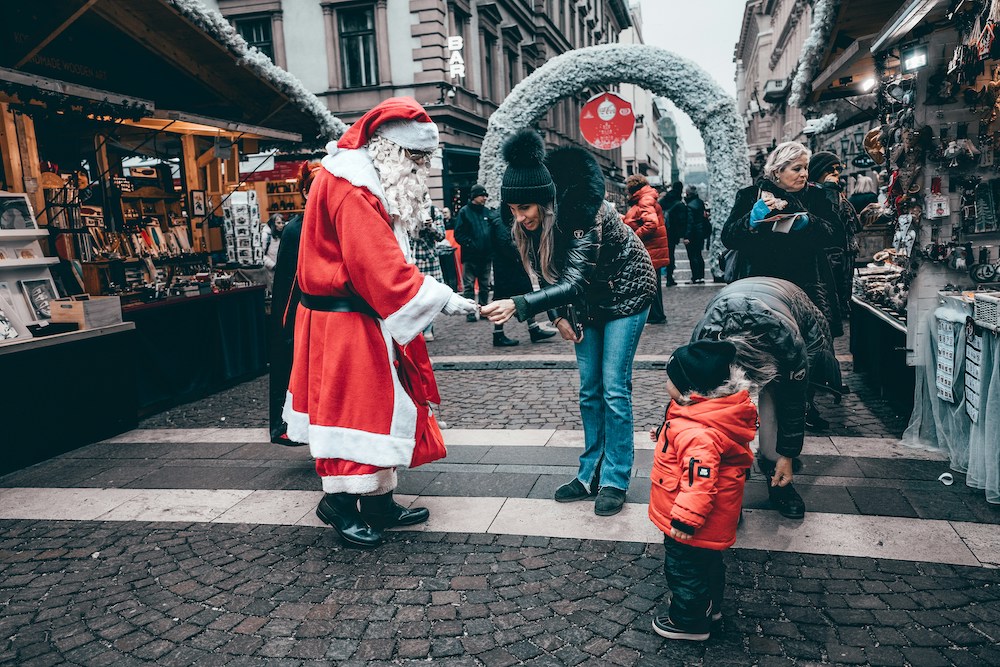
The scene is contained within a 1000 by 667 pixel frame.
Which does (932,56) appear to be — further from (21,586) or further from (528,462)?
(21,586)

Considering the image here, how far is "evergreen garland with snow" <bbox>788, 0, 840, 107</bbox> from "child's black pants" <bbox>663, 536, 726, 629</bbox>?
5295 millimetres

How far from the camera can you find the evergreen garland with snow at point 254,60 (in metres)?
6.42

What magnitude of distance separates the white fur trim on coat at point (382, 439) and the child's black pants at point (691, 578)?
4.42 feet

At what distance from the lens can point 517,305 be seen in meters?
3.25

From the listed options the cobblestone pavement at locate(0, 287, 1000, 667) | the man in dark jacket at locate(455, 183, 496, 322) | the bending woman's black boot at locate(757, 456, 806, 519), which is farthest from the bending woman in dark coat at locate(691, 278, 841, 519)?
the man in dark jacket at locate(455, 183, 496, 322)

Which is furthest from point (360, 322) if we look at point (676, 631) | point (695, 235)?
point (695, 235)

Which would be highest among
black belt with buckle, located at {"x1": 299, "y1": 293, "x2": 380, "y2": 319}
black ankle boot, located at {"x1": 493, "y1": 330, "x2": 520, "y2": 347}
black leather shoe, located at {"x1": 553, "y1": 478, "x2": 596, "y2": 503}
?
black belt with buckle, located at {"x1": 299, "y1": 293, "x2": 380, "y2": 319}

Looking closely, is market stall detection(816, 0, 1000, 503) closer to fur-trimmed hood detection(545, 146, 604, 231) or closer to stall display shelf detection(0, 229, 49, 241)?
fur-trimmed hood detection(545, 146, 604, 231)

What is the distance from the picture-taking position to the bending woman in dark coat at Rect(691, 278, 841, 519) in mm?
3072

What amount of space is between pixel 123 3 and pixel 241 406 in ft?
11.9

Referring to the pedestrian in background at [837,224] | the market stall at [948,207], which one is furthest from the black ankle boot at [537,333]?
the market stall at [948,207]

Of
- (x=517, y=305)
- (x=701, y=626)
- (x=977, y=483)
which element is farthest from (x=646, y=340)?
(x=701, y=626)

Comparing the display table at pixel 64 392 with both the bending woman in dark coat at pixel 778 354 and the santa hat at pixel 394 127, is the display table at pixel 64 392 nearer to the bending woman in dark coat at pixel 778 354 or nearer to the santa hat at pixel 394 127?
the santa hat at pixel 394 127

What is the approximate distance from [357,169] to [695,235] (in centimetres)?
1135
